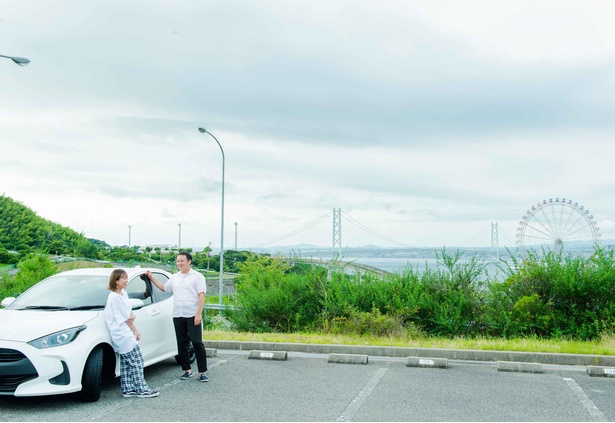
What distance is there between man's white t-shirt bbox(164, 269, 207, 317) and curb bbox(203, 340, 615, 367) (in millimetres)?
2559

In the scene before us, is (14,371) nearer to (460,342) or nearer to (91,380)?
(91,380)

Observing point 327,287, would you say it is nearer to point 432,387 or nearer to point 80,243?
point 432,387

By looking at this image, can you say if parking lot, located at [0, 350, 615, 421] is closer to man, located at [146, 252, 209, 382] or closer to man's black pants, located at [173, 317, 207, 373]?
man's black pants, located at [173, 317, 207, 373]

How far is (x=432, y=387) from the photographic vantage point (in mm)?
7664

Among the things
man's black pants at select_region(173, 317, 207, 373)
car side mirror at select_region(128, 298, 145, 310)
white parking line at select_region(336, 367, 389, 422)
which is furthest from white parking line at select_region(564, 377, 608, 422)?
car side mirror at select_region(128, 298, 145, 310)

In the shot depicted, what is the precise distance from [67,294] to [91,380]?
1.56m

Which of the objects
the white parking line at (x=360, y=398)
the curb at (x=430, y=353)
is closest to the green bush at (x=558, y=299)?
the curb at (x=430, y=353)

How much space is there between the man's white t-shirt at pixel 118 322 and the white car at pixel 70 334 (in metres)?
0.15

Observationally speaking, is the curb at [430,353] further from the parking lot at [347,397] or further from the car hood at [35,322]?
the car hood at [35,322]

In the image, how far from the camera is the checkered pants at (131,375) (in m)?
7.12

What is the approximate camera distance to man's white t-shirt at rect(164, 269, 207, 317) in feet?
26.9

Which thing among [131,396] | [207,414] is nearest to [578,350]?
[207,414]

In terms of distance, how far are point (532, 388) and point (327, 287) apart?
613 centimetres

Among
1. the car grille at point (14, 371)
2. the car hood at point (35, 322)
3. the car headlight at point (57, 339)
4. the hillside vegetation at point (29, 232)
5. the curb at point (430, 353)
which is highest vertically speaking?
the hillside vegetation at point (29, 232)
